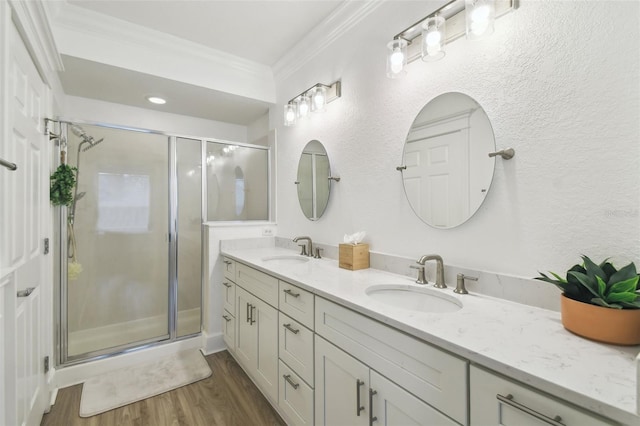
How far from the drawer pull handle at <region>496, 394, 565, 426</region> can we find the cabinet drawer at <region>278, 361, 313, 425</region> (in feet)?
2.94

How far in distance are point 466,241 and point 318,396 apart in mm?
971

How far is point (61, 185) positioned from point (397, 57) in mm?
2264

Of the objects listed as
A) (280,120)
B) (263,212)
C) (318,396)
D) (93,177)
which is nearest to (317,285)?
(318,396)

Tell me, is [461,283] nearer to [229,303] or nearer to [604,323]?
[604,323]

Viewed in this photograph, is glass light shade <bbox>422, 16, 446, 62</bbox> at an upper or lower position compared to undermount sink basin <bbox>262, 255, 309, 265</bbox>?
upper

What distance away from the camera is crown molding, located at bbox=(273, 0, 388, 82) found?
1.80 metres

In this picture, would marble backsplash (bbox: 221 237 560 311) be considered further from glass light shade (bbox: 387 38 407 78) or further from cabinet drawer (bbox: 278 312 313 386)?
glass light shade (bbox: 387 38 407 78)

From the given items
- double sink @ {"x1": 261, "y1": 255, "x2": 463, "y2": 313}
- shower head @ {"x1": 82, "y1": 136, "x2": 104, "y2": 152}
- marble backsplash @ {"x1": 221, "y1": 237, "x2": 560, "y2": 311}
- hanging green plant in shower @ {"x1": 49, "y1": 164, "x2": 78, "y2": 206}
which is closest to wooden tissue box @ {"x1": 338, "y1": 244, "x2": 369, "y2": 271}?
marble backsplash @ {"x1": 221, "y1": 237, "x2": 560, "y2": 311}

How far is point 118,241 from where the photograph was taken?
8.52ft

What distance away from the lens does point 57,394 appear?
193 centimetres

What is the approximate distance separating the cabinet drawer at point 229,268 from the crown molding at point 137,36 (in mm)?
1702

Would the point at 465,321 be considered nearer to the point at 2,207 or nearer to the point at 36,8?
the point at 2,207

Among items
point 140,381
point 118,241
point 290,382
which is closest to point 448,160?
point 290,382

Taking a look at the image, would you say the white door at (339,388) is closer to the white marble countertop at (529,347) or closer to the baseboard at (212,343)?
the white marble countertop at (529,347)
